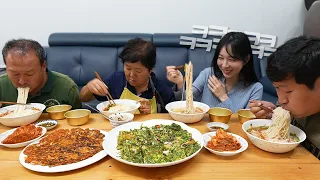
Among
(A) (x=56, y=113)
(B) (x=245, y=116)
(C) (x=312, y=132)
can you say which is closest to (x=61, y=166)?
(A) (x=56, y=113)

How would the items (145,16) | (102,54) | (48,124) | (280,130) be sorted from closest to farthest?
(280,130) → (48,124) → (102,54) → (145,16)

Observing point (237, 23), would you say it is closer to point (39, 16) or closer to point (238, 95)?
point (238, 95)

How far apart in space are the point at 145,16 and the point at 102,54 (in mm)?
894

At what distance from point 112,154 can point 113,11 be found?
316 centimetres

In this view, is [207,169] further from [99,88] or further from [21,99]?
[21,99]

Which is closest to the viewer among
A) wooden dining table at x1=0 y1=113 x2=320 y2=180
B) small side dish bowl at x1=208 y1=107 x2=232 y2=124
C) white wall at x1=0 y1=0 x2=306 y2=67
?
wooden dining table at x1=0 y1=113 x2=320 y2=180

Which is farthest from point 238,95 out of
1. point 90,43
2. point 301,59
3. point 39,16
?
point 39,16

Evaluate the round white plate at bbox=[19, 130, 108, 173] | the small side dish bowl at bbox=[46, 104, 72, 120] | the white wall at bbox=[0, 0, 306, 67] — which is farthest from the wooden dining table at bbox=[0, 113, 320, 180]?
the white wall at bbox=[0, 0, 306, 67]

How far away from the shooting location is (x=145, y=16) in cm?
395

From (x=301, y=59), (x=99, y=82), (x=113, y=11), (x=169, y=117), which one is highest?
(x=113, y=11)

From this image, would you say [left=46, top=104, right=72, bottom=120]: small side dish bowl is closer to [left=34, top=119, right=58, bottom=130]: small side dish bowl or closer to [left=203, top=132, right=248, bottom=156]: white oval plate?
[left=34, top=119, right=58, bottom=130]: small side dish bowl

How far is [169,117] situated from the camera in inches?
69.9

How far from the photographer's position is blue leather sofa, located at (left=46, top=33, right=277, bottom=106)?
147 inches

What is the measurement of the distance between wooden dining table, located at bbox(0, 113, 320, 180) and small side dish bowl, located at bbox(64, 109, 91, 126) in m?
0.37
